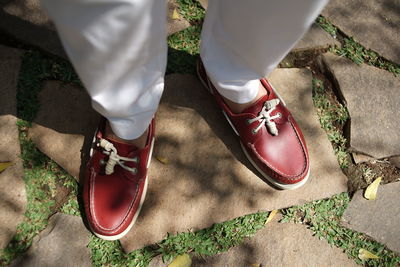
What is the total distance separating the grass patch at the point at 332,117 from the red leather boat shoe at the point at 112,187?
852 mm

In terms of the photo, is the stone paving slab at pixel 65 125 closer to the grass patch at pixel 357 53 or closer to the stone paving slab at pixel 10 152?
the stone paving slab at pixel 10 152

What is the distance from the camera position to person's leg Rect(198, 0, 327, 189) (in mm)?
1113

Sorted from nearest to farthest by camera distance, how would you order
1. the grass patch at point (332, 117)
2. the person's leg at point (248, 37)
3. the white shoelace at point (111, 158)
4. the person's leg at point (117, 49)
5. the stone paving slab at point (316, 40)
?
the person's leg at point (117, 49) → the person's leg at point (248, 37) → the white shoelace at point (111, 158) → the grass patch at point (332, 117) → the stone paving slab at point (316, 40)

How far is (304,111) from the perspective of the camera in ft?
5.96

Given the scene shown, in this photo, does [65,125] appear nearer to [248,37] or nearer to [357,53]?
[248,37]

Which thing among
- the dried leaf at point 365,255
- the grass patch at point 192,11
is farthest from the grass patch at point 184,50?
the dried leaf at point 365,255

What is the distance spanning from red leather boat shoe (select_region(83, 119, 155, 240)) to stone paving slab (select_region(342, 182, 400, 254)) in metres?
0.88

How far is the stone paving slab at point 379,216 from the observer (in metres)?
1.62

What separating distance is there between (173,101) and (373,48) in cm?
105

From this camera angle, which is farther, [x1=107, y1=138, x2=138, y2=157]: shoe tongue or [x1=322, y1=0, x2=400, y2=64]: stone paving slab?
[x1=322, y1=0, x2=400, y2=64]: stone paving slab

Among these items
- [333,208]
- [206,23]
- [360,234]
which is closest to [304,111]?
[333,208]

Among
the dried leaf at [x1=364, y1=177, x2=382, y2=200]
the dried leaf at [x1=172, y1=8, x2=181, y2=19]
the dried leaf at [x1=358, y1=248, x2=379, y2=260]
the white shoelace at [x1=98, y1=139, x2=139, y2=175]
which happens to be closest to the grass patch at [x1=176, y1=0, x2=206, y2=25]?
the dried leaf at [x1=172, y1=8, x2=181, y2=19]

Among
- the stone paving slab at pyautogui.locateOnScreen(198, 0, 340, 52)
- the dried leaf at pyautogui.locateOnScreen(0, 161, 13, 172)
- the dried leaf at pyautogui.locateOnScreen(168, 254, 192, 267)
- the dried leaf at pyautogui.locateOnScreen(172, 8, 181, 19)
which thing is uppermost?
the stone paving slab at pyautogui.locateOnScreen(198, 0, 340, 52)

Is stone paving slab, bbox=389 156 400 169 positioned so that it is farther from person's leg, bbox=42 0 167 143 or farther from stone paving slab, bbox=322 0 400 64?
person's leg, bbox=42 0 167 143
